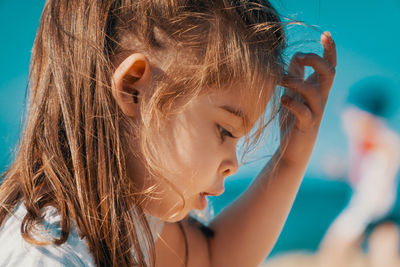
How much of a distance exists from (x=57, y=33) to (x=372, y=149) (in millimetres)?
2385

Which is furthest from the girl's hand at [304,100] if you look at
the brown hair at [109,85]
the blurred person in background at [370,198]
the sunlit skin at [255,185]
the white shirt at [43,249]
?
the blurred person in background at [370,198]

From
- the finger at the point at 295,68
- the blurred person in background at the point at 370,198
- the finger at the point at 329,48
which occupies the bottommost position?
the blurred person in background at the point at 370,198

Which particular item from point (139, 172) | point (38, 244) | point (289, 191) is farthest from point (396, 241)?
point (38, 244)

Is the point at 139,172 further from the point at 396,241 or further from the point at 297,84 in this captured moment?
the point at 396,241

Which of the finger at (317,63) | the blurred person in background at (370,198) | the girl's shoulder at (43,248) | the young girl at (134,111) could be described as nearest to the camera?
the girl's shoulder at (43,248)

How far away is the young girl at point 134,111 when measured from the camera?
613mm

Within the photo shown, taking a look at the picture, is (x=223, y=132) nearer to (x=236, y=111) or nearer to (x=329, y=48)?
(x=236, y=111)

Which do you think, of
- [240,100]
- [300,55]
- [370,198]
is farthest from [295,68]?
[370,198]

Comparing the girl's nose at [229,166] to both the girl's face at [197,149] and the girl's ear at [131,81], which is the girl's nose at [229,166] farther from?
the girl's ear at [131,81]

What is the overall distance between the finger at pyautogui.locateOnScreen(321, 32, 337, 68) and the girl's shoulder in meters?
0.55

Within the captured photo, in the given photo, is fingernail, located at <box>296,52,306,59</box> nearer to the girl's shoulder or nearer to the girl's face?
the girl's face

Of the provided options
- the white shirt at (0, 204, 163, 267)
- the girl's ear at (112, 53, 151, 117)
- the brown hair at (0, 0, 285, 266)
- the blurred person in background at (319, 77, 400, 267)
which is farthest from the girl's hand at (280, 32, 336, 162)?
the blurred person in background at (319, 77, 400, 267)

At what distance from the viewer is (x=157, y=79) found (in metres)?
0.68

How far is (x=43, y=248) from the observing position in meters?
0.51
